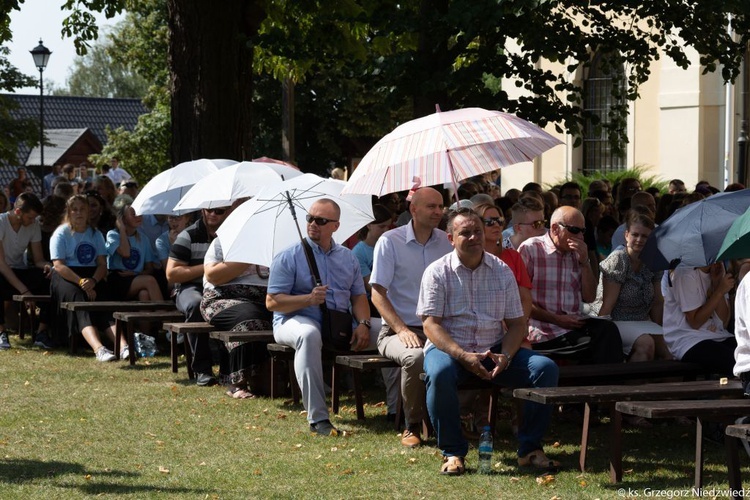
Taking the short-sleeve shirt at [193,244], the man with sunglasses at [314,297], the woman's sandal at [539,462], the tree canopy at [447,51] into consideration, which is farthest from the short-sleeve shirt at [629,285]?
the tree canopy at [447,51]

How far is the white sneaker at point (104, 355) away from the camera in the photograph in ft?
44.4

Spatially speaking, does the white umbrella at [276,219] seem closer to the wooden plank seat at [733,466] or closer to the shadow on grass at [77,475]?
the shadow on grass at [77,475]

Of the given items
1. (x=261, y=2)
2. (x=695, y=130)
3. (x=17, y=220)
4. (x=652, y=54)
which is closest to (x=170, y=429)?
(x=17, y=220)

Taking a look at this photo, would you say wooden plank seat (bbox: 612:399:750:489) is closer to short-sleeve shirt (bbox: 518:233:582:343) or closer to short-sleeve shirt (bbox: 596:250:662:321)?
short-sleeve shirt (bbox: 518:233:582:343)

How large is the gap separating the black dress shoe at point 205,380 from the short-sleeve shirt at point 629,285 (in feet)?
12.3

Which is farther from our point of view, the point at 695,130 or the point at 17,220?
the point at 695,130

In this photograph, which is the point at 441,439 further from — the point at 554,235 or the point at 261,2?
the point at 261,2

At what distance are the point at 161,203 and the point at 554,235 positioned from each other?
19.5 feet

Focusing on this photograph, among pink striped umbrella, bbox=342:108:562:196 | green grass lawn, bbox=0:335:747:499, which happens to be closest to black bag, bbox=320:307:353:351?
green grass lawn, bbox=0:335:747:499

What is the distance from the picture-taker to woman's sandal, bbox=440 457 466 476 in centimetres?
784

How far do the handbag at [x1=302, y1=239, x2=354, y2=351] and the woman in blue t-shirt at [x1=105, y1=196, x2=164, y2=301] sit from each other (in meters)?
5.03

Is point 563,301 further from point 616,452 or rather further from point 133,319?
point 133,319

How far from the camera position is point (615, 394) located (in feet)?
25.5

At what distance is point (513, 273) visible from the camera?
347 inches
